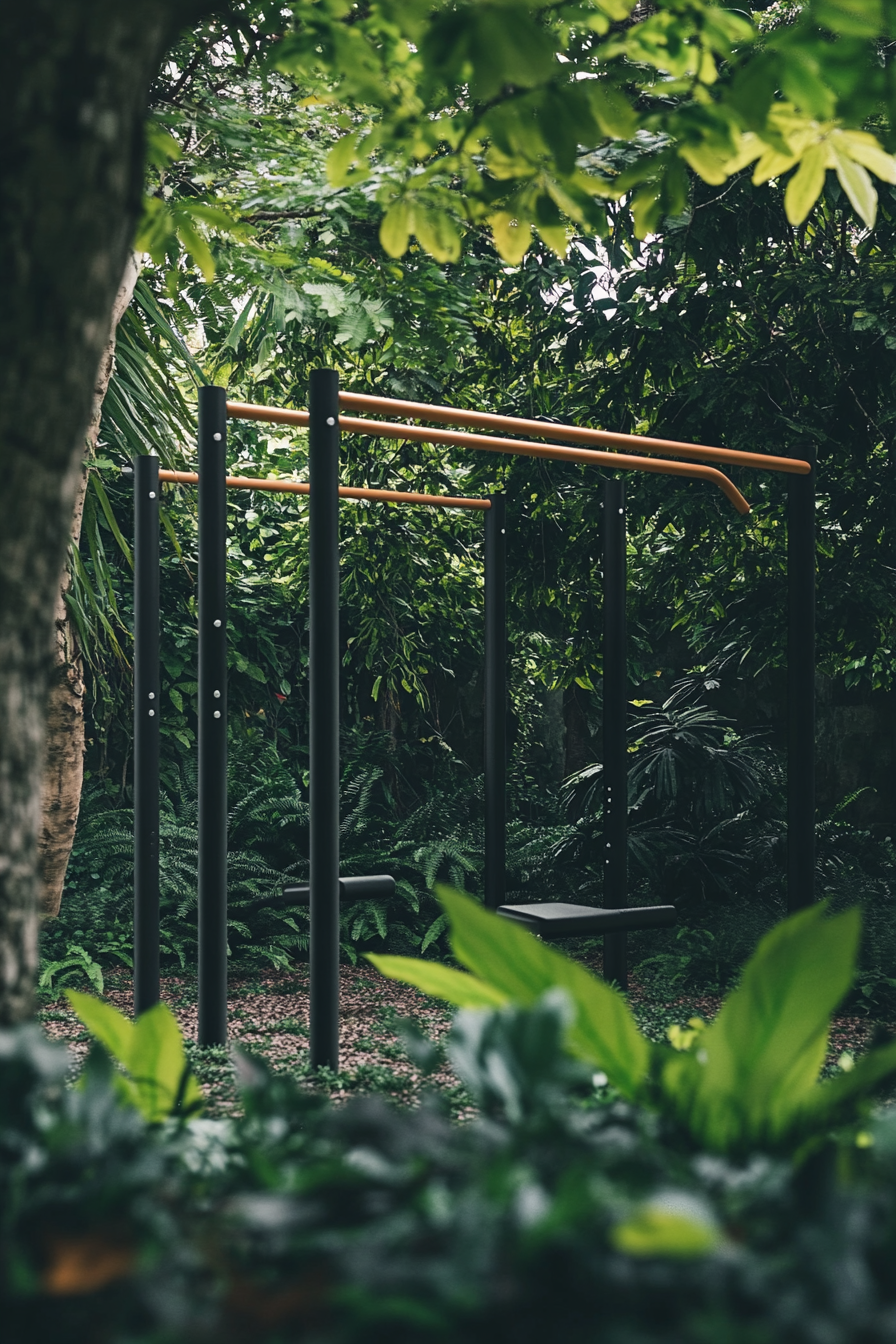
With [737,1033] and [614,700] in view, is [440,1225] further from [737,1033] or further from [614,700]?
[614,700]

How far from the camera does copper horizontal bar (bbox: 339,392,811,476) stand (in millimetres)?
2723

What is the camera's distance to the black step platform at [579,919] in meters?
2.87

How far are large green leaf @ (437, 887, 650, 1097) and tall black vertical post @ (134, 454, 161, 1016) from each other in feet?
7.62

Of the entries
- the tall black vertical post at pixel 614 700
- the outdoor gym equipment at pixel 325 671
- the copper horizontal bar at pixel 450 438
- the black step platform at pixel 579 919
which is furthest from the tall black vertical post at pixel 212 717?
the tall black vertical post at pixel 614 700

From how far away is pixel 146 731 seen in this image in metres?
3.29

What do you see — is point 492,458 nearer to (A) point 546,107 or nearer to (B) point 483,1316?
(A) point 546,107

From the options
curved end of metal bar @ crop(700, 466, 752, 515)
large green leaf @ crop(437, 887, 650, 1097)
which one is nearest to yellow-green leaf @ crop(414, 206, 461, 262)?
large green leaf @ crop(437, 887, 650, 1097)

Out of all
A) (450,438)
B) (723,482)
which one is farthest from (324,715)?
(723,482)

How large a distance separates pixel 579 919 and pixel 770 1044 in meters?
1.97

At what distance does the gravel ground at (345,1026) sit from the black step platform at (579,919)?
1.41ft

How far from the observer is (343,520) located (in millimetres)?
5078

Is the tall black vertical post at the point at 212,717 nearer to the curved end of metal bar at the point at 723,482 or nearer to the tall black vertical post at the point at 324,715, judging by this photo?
the tall black vertical post at the point at 324,715

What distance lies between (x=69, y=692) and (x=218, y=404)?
1450 mm

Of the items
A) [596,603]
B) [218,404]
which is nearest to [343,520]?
[596,603]
